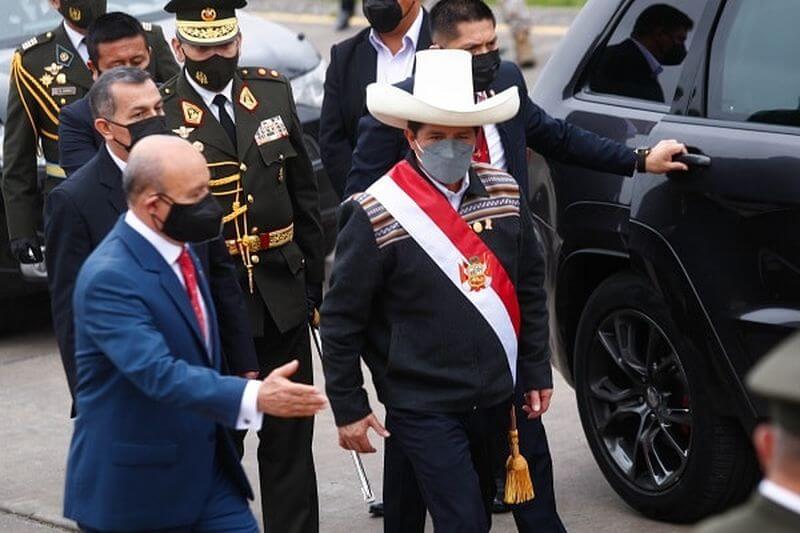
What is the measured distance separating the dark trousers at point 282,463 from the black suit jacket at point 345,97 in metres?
0.92

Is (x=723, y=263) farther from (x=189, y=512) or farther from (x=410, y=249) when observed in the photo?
(x=189, y=512)

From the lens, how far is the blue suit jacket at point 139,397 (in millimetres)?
4137

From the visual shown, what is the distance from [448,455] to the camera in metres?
4.87

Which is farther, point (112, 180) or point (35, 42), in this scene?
point (35, 42)

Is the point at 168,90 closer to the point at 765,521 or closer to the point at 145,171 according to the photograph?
the point at 145,171

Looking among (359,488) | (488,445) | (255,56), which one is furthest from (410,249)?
(255,56)

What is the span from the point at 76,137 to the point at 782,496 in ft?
12.8

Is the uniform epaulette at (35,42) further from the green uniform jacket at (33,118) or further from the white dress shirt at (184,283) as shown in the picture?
the white dress shirt at (184,283)

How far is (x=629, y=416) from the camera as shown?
5.98 metres

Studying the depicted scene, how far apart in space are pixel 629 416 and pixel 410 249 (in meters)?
1.44

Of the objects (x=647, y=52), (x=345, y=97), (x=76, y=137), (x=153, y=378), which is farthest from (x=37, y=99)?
(x=153, y=378)

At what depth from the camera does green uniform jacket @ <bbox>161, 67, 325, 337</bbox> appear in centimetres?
564

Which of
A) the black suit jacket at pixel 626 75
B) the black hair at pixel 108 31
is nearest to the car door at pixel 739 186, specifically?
the black suit jacket at pixel 626 75

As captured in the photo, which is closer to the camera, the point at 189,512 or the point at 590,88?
the point at 189,512
